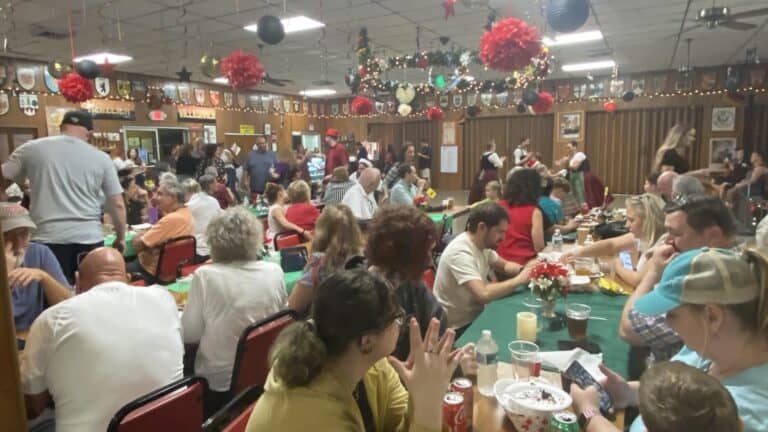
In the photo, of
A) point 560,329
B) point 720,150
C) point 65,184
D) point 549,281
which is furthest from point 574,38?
point 65,184

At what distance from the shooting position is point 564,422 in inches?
51.8

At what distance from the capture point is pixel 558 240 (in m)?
3.91

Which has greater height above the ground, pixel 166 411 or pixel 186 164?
pixel 186 164

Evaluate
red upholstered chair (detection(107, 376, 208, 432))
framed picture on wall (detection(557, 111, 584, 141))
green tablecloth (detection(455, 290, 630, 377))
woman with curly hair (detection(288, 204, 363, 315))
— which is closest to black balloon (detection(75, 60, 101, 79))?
woman with curly hair (detection(288, 204, 363, 315))

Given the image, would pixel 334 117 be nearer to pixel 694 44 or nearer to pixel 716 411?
pixel 694 44

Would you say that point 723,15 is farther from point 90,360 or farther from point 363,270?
point 90,360

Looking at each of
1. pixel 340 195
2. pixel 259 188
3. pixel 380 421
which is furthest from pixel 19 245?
pixel 259 188

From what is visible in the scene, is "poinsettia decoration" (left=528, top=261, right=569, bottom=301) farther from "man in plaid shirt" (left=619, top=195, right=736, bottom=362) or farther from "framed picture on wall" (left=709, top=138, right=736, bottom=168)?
"framed picture on wall" (left=709, top=138, right=736, bottom=168)

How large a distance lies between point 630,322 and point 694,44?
9.38 metres

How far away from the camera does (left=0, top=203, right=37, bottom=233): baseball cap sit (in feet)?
7.58

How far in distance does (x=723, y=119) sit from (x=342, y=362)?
13.5 metres

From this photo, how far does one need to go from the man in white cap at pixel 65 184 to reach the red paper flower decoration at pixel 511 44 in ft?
10.9

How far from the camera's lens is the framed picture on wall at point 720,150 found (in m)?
11.6

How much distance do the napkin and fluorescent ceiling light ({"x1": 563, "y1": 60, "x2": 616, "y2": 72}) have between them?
1032 centimetres
